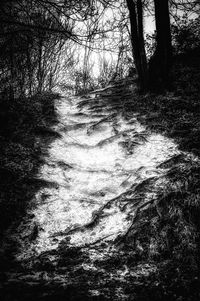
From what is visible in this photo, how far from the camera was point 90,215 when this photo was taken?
2.44 meters

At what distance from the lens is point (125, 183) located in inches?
113

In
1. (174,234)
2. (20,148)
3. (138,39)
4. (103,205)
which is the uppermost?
(138,39)

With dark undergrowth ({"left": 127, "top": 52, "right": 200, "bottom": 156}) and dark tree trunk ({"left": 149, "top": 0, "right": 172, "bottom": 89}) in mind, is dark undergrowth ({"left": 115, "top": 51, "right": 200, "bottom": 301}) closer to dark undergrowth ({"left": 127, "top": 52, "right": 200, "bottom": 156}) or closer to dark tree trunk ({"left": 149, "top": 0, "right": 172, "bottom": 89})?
dark undergrowth ({"left": 127, "top": 52, "right": 200, "bottom": 156})

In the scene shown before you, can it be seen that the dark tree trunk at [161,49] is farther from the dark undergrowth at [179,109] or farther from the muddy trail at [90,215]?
the muddy trail at [90,215]

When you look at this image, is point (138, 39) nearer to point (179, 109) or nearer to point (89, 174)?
point (179, 109)

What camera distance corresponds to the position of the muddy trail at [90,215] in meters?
1.60

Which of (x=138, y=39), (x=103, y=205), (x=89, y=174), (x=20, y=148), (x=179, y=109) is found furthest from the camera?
(x=138, y=39)

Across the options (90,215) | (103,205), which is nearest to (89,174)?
(103,205)

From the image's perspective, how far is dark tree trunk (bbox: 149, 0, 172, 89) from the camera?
4.96m

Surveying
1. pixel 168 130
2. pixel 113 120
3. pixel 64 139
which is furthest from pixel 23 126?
pixel 168 130

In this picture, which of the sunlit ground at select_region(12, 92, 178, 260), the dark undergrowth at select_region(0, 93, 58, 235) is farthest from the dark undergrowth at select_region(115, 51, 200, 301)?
the dark undergrowth at select_region(0, 93, 58, 235)

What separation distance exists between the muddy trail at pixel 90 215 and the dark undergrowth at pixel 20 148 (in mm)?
139

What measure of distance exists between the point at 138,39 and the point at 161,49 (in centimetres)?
63

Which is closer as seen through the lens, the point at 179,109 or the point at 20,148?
the point at 20,148
